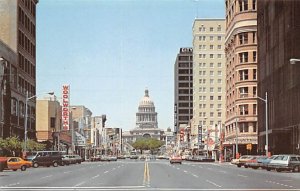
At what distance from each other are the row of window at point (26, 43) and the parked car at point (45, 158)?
78.2 ft

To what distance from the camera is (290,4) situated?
75688mm

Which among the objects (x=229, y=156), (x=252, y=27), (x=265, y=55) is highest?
(x=252, y=27)

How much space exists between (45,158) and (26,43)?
99.5 feet

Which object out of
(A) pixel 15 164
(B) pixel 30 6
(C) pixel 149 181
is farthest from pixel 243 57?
(C) pixel 149 181

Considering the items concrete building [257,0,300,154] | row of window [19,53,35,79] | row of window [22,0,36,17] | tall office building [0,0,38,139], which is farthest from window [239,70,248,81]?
row of window [22,0,36,17]

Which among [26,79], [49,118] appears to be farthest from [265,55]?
[49,118]

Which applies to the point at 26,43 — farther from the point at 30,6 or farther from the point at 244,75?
the point at 244,75

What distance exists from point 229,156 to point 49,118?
40593 millimetres

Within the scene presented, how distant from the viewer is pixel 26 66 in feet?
338

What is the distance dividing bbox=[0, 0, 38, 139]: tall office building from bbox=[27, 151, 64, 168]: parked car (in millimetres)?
6641

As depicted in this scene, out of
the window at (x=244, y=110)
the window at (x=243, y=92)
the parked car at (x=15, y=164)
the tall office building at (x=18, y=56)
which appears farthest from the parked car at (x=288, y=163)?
the window at (x=243, y=92)

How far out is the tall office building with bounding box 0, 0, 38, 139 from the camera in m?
88.3

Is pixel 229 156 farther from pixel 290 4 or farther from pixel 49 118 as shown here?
pixel 290 4

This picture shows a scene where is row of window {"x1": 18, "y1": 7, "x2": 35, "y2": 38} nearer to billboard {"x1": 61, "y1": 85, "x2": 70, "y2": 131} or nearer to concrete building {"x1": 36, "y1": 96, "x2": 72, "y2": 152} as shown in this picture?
billboard {"x1": 61, "y1": 85, "x2": 70, "y2": 131}
